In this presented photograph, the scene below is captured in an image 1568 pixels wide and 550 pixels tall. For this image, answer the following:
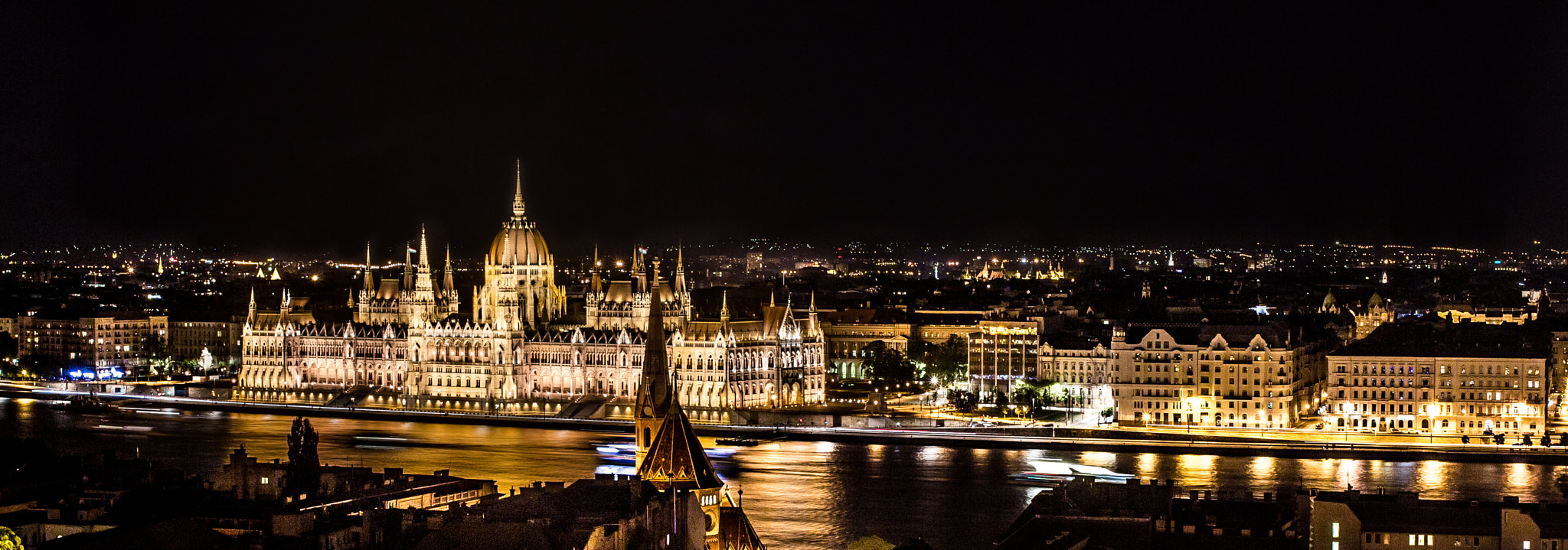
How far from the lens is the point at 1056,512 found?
32156 mm

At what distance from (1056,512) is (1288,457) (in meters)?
26.1

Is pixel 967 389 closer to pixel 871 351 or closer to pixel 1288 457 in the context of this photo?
pixel 871 351

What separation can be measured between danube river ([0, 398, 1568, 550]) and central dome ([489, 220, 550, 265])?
1368 centimetres

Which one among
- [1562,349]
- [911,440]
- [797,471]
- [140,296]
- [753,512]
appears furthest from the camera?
[140,296]

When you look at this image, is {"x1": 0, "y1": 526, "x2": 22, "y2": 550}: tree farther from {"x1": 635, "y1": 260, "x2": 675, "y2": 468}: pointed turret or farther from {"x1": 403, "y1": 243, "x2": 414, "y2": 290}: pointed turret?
{"x1": 403, "y1": 243, "x2": 414, "y2": 290}: pointed turret

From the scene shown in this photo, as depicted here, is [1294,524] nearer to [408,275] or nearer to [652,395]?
[652,395]

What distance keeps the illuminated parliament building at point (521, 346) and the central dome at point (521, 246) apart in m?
0.06

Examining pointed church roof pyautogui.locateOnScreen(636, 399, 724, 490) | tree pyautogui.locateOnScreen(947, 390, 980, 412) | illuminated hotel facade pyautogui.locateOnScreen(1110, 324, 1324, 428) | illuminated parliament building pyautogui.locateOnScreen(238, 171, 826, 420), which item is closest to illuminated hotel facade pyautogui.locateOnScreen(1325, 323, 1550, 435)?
illuminated hotel facade pyautogui.locateOnScreen(1110, 324, 1324, 428)

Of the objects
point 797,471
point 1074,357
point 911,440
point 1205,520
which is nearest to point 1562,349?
point 1074,357

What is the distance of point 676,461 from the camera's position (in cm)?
2950

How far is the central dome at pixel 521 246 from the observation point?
8281 cm

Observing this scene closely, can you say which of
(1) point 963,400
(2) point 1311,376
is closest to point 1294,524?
(2) point 1311,376

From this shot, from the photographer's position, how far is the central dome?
82.8 m

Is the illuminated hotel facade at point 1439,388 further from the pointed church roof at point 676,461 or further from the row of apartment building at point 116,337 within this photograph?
the row of apartment building at point 116,337
